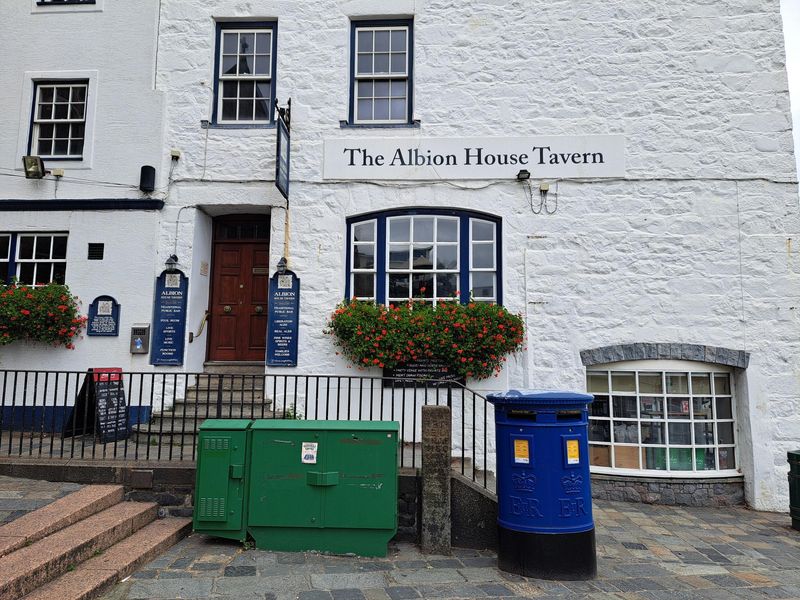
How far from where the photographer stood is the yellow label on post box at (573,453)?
4898 millimetres

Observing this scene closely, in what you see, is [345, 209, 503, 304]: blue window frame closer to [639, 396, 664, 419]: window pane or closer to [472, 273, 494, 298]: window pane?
[472, 273, 494, 298]: window pane

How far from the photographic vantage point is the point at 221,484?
17.4ft

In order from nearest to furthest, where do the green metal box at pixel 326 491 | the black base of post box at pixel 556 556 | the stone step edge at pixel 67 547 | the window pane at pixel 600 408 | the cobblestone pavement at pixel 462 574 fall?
the stone step edge at pixel 67 547 < the cobblestone pavement at pixel 462 574 < the black base of post box at pixel 556 556 < the green metal box at pixel 326 491 < the window pane at pixel 600 408

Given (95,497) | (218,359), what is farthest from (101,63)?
(95,497)

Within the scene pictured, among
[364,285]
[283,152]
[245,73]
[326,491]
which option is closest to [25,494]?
[326,491]

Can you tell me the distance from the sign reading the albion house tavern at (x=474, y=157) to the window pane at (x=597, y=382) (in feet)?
9.69

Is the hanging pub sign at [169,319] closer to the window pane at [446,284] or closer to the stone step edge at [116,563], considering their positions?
the stone step edge at [116,563]

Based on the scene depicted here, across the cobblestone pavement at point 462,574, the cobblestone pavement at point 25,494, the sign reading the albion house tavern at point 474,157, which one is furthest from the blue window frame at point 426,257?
the cobblestone pavement at point 25,494

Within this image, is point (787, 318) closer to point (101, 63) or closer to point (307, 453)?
point (307, 453)

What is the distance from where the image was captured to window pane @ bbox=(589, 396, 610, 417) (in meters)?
8.02

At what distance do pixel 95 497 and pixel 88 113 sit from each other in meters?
6.21

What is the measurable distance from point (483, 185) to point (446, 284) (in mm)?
1600

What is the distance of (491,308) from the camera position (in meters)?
7.85

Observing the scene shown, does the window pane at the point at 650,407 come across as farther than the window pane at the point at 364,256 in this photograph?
No
